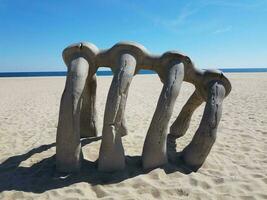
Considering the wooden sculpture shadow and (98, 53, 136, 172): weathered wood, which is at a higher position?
(98, 53, 136, 172): weathered wood

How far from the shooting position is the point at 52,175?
4973 mm

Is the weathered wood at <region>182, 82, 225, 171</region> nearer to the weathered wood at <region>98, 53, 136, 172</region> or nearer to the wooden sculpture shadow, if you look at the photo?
the wooden sculpture shadow

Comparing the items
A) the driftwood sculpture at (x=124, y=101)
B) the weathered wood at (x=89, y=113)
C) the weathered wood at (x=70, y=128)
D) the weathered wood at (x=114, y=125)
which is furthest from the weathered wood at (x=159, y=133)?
the weathered wood at (x=89, y=113)

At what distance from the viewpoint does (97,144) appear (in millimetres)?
6340

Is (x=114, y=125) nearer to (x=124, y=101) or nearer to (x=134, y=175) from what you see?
(x=124, y=101)

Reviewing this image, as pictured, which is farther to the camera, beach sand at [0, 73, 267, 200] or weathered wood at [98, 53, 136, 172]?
weathered wood at [98, 53, 136, 172]

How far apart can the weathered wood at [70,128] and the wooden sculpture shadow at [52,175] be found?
7.8 inches

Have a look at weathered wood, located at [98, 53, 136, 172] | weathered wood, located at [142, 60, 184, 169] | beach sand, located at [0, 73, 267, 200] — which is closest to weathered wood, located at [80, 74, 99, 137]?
beach sand, located at [0, 73, 267, 200]

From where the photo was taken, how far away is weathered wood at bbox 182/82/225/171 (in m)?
5.21

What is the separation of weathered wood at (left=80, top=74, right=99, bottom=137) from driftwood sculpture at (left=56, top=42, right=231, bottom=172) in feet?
1.68

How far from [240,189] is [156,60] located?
257cm

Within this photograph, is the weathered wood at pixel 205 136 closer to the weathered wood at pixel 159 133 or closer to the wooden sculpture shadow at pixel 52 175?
the wooden sculpture shadow at pixel 52 175

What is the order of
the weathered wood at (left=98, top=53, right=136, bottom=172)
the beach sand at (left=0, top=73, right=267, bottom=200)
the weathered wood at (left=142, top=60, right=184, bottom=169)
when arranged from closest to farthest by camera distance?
1. the beach sand at (left=0, top=73, right=267, bottom=200)
2. the weathered wood at (left=98, top=53, right=136, bottom=172)
3. the weathered wood at (left=142, top=60, right=184, bottom=169)

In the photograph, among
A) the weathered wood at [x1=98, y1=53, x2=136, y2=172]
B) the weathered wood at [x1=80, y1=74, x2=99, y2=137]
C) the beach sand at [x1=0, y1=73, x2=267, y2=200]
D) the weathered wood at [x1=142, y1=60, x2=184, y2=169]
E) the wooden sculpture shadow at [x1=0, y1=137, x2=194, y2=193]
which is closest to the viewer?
the beach sand at [x1=0, y1=73, x2=267, y2=200]
